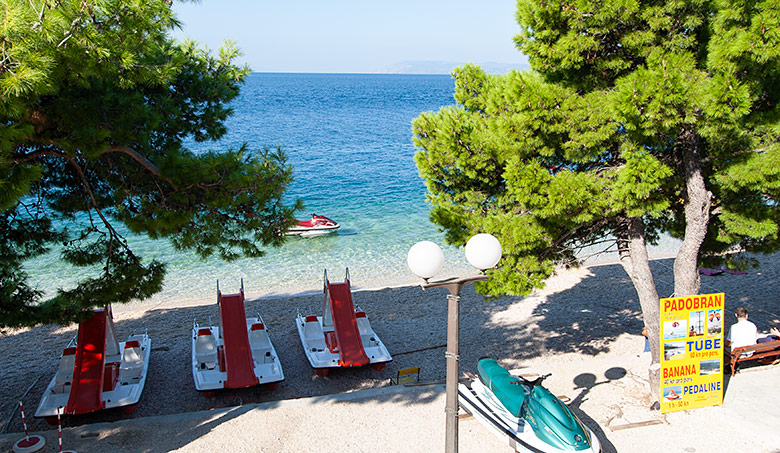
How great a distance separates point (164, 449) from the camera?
7.30 meters

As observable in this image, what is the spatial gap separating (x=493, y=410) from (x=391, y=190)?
27.3 metres

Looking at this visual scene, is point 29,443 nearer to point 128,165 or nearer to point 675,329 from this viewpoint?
point 128,165

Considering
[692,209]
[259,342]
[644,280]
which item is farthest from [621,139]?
[259,342]

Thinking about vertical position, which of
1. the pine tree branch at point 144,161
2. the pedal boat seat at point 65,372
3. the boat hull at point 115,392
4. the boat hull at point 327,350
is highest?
the pine tree branch at point 144,161

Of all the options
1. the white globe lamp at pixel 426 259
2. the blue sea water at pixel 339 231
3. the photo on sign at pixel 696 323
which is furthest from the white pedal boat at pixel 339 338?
the white globe lamp at pixel 426 259

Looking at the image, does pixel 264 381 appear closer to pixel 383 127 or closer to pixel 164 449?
pixel 164 449

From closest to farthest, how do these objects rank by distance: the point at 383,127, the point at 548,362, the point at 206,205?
the point at 206,205, the point at 548,362, the point at 383,127

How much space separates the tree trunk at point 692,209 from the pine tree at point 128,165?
5.82 m

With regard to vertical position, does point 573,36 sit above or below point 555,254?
above

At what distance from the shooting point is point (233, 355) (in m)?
10.3

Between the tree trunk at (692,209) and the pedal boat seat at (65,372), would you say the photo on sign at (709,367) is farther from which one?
the pedal boat seat at (65,372)

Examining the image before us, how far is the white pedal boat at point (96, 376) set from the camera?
8921 millimetres

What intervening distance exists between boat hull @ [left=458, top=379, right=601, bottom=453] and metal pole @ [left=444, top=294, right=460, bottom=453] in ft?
7.15

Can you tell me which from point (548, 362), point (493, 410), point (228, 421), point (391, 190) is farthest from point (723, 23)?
point (391, 190)
